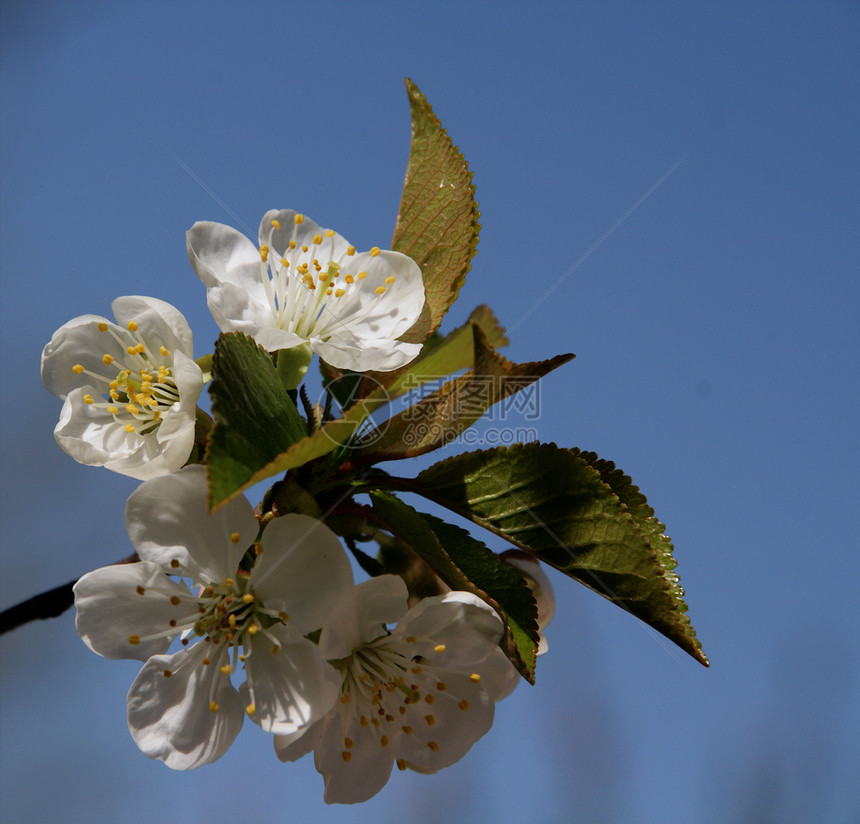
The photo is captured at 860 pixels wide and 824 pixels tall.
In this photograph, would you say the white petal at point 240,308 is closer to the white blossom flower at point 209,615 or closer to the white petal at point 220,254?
the white petal at point 220,254

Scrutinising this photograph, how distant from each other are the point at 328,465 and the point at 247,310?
231mm

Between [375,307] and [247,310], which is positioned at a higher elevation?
[375,307]

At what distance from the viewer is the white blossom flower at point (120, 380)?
0.93m

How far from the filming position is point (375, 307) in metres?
1.06

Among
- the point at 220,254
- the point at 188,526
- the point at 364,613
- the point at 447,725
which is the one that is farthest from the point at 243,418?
the point at 447,725

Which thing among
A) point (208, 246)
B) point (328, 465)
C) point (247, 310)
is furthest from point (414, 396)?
point (208, 246)

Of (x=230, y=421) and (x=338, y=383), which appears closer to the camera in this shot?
(x=230, y=421)

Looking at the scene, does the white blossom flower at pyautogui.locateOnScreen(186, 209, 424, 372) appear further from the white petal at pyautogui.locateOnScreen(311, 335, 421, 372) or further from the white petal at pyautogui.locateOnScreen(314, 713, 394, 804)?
the white petal at pyautogui.locateOnScreen(314, 713, 394, 804)

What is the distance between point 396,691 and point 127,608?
34 centimetres

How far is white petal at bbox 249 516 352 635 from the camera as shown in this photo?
2.69 ft

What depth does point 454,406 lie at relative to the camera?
834 millimetres

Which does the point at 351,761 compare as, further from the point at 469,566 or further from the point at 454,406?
the point at 454,406

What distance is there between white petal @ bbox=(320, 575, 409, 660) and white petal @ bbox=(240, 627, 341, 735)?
0.04 m

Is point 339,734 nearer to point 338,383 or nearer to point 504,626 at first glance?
point 504,626
